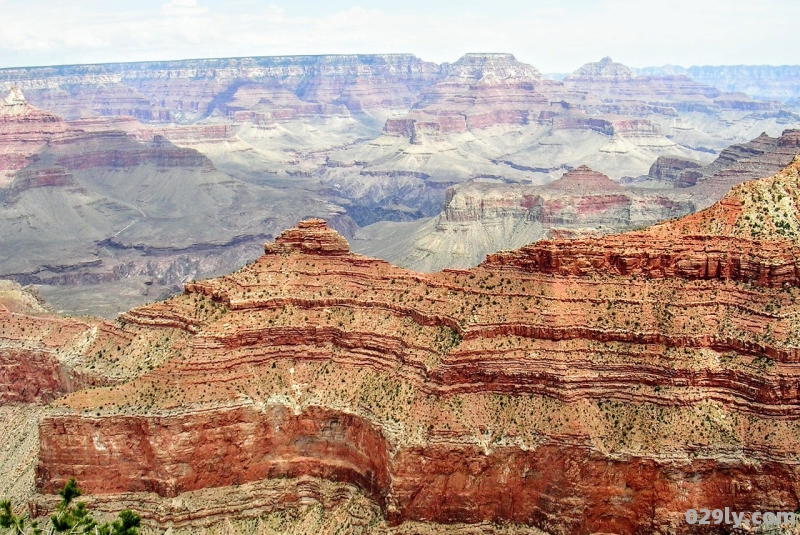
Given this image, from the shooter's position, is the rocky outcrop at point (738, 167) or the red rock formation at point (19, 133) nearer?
the rocky outcrop at point (738, 167)

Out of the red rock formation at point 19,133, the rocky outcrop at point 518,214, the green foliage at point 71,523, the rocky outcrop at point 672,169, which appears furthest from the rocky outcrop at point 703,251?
the red rock formation at point 19,133

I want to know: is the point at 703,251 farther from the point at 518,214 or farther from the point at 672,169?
the point at 672,169

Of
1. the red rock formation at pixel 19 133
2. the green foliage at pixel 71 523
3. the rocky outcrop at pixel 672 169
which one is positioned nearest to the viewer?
the green foliage at pixel 71 523

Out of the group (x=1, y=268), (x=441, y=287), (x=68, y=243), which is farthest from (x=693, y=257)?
(x=68, y=243)

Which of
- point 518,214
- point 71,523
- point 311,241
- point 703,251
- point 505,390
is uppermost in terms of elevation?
point 518,214

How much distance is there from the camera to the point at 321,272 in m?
52.6

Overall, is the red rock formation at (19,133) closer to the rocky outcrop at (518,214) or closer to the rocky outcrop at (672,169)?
the rocky outcrop at (518,214)

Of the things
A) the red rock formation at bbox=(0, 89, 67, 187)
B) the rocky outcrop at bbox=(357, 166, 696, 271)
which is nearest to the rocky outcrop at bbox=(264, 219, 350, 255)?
the rocky outcrop at bbox=(357, 166, 696, 271)

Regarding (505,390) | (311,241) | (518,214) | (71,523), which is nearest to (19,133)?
(518,214)

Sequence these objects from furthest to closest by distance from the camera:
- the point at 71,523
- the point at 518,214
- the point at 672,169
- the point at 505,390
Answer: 1. the point at 672,169
2. the point at 518,214
3. the point at 505,390
4. the point at 71,523

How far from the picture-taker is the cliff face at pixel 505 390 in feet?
137

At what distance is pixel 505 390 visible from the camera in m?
44.7

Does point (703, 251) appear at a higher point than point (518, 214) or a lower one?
lower

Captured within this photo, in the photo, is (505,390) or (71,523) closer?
(71,523)
